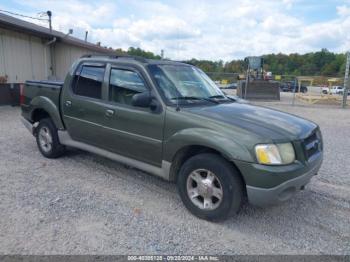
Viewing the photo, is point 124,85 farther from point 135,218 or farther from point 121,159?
point 135,218

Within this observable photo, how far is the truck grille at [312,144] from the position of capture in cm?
348

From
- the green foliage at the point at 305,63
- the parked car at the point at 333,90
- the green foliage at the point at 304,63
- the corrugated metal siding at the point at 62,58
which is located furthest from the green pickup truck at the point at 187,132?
the green foliage at the point at 305,63

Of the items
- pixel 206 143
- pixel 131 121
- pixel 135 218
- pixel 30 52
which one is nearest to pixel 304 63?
pixel 30 52

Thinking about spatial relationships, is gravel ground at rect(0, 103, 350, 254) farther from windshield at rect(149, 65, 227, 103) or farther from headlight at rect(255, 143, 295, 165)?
windshield at rect(149, 65, 227, 103)

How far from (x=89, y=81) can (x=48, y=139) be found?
60.4 inches

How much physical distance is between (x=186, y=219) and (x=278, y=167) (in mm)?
1234

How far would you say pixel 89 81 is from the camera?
480cm

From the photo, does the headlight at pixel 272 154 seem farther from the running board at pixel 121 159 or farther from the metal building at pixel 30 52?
the metal building at pixel 30 52

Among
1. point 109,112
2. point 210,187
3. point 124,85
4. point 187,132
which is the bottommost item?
point 210,187

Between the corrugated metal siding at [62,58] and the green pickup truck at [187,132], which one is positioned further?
the corrugated metal siding at [62,58]

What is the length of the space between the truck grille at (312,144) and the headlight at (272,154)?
A: 1.32 feet

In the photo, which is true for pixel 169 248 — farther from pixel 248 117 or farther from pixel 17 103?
pixel 17 103

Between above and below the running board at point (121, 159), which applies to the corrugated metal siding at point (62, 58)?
above

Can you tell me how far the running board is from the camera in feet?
12.7
